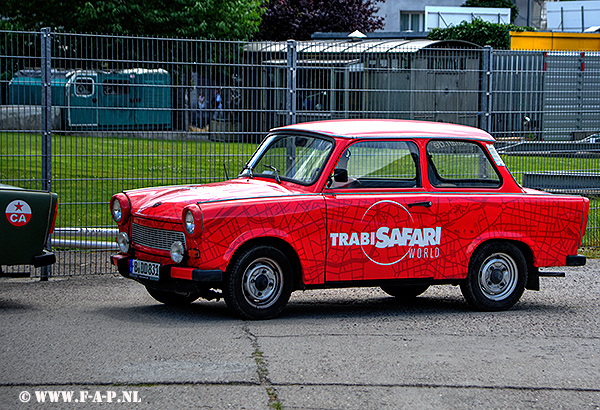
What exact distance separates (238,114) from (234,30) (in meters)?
21.4

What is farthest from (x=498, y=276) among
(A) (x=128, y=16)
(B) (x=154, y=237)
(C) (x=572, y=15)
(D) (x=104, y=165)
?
(C) (x=572, y=15)

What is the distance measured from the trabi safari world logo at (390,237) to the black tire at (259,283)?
0.53 m

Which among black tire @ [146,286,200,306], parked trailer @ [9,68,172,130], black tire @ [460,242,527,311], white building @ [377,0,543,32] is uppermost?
white building @ [377,0,543,32]

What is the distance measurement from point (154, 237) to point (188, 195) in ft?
1.51

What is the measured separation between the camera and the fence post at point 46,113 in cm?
930

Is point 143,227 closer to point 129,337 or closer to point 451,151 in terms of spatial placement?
point 129,337

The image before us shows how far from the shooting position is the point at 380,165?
312 inches

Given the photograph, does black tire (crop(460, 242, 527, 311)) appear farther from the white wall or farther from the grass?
the white wall

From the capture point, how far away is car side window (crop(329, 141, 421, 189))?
764 cm

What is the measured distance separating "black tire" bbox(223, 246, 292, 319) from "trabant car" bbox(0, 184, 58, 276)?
195cm

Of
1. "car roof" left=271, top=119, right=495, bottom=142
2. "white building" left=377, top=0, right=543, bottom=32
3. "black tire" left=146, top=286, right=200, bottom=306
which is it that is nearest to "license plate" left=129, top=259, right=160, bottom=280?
"black tire" left=146, top=286, right=200, bottom=306

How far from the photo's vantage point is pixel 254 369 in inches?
227

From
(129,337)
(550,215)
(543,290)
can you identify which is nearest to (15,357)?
(129,337)

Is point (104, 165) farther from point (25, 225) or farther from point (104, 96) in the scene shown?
point (25, 225)
